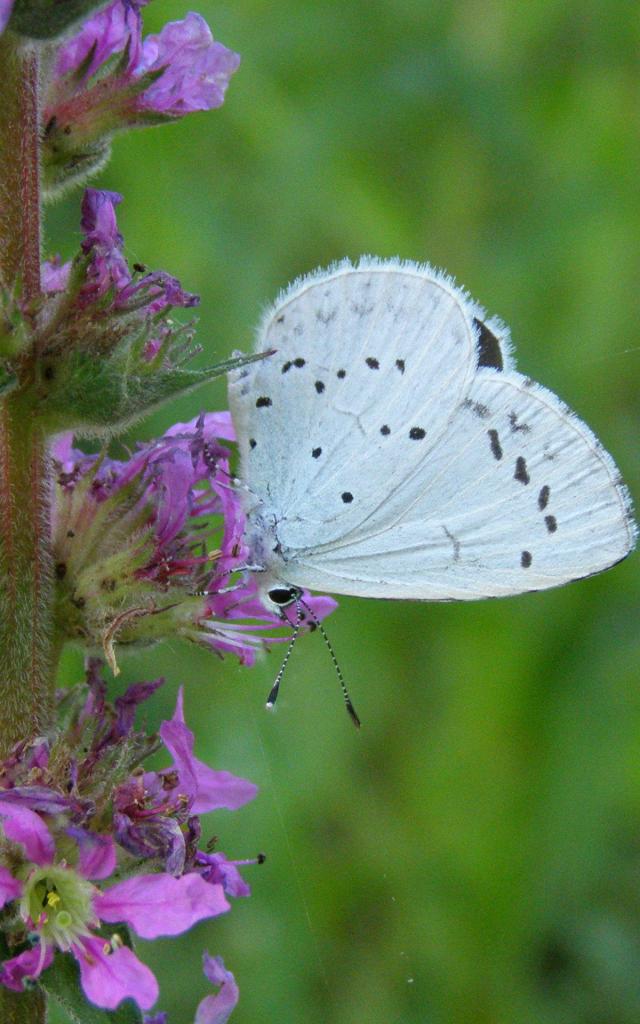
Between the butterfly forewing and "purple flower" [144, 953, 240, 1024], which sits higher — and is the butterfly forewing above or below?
above

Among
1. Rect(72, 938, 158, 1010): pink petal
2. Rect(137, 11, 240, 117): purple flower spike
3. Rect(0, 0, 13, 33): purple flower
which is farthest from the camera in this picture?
Rect(137, 11, 240, 117): purple flower spike

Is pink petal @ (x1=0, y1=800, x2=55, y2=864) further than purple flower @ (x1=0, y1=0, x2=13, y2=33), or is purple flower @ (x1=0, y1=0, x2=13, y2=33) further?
pink petal @ (x1=0, y1=800, x2=55, y2=864)

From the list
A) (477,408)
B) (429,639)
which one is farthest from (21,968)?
(429,639)

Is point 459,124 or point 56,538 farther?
point 459,124

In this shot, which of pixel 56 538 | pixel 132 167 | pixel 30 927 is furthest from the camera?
pixel 132 167

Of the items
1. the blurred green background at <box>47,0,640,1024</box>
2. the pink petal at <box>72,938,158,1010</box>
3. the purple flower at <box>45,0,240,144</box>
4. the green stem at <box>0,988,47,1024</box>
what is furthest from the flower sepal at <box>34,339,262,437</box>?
the blurred green background at <box>47,0,640,1024</box>

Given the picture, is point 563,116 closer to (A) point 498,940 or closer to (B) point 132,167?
(B) point 132,167

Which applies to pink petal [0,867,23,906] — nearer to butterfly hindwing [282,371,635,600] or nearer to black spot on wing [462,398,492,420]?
butterfly hindwing [282,371,635,600]

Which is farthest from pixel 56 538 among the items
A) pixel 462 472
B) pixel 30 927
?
pixel 462 472
